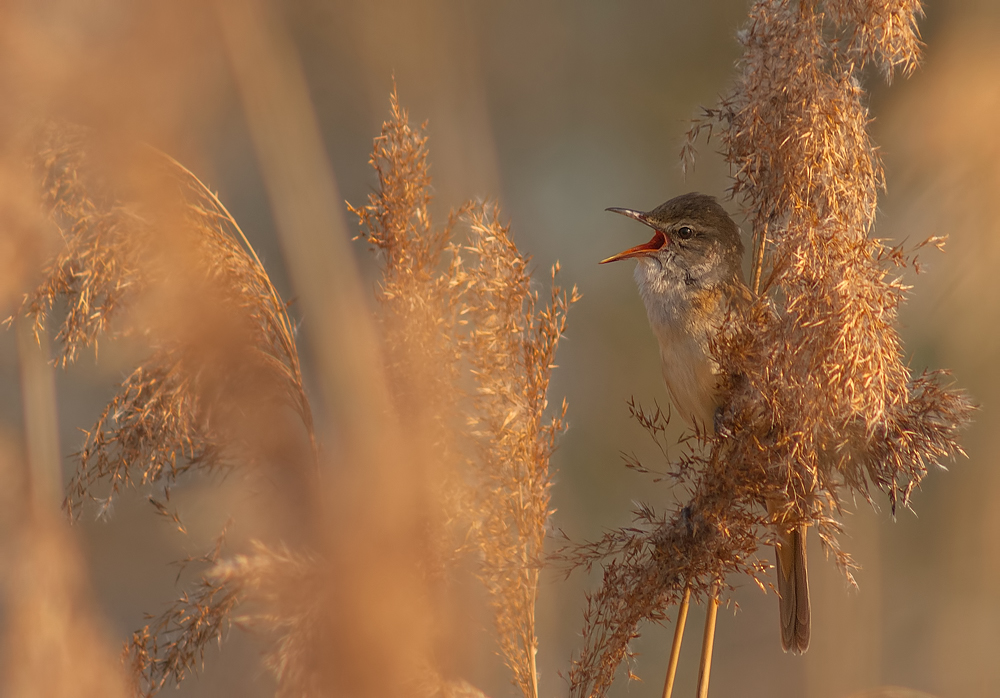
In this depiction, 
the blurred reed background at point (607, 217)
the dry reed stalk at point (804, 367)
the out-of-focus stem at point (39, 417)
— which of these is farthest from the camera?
the blurred reed background at point (607, 217)

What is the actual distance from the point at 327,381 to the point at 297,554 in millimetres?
526

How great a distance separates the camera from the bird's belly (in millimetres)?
1694

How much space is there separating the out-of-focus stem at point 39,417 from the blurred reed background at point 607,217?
52 mm

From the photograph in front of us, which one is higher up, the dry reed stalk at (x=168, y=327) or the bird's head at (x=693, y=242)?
the bird's head at (x=693, y=242)

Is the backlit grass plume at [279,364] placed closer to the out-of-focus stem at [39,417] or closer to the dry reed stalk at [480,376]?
the dry reed stalk at [480,376]

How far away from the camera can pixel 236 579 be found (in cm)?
98

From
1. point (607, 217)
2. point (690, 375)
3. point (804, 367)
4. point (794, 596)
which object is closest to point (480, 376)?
point (804, 367)

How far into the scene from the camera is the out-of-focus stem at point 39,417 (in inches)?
57.8

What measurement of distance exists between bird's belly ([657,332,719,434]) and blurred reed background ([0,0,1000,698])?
1.40ft

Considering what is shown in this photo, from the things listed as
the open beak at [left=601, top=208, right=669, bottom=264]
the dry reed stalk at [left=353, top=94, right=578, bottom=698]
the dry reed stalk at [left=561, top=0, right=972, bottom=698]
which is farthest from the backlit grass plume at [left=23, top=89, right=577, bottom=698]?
the open beak at [left=601, top=208, right=669, bottom=264]

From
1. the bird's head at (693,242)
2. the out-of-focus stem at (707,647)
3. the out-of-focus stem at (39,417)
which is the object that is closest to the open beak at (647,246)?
the bird's head at (693,242)

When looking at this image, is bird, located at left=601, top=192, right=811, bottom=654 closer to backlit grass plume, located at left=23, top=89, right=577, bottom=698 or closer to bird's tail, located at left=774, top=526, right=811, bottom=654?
bird's tail, located at left=774, top=526, right=811, bottom=654

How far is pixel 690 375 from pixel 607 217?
2004 mm

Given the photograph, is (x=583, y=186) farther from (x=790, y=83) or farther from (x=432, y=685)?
(x=432, y=685)
